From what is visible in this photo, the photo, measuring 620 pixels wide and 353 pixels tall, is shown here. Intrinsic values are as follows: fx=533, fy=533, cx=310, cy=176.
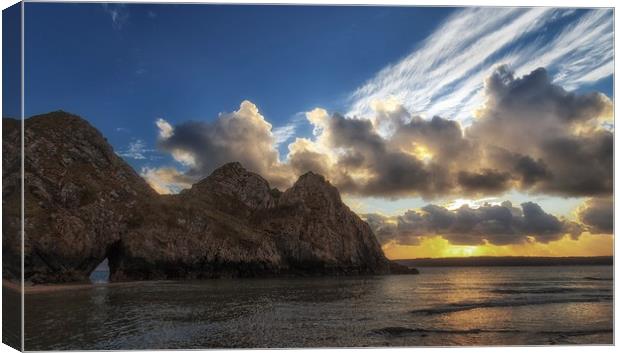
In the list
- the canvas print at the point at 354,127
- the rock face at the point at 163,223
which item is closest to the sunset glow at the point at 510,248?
the canvas print at the point at 354,127

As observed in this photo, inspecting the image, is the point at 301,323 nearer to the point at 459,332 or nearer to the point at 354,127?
the point at 459,332

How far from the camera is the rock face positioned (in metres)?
45.3

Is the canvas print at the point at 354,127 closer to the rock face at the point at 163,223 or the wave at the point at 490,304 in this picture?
the wave at the point at 490,304

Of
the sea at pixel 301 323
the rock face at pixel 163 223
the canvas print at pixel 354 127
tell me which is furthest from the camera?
the rock face at pixel 163 223

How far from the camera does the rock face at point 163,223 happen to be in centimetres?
4531

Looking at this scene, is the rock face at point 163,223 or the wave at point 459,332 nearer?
the wave at point 459,332

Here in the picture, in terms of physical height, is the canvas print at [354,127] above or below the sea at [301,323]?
above

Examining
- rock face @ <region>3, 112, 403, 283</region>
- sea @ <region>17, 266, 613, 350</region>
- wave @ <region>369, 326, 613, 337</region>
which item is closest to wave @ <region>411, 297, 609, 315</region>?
sea @ <region>17, 266, 613, 350</region>

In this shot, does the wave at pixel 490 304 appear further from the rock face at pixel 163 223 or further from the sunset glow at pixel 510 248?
the rock face at pixel 163 223

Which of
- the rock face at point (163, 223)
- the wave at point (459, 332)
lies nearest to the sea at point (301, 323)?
the wave at point (459, 332)

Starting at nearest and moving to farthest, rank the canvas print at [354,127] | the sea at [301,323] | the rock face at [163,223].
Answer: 1. the sea at [301,323]
2. the canvas print at [354,127]
3. the rock face at [163,223]

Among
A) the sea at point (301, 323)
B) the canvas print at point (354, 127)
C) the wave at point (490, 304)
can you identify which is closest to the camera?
the sea at point (301, 323)

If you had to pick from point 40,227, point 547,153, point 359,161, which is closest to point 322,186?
point 40,227

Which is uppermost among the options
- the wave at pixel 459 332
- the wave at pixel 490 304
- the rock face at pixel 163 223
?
the rock face at pixel 163 223
